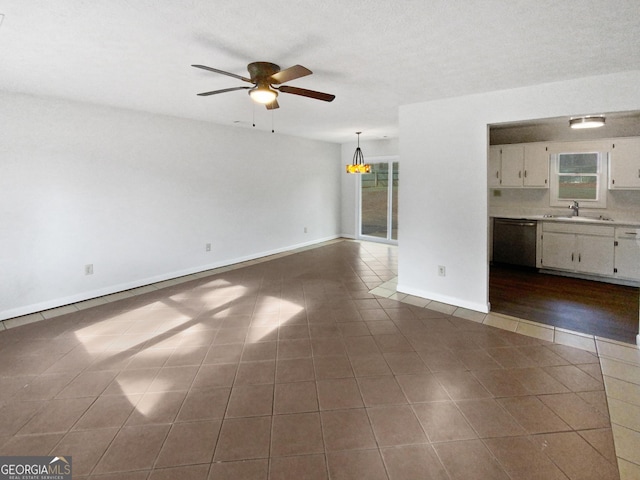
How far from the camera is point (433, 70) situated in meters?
2.94

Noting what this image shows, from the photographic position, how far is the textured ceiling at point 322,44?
195cm

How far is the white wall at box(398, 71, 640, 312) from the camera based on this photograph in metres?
3.30

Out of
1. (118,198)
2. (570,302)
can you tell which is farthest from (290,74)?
(570,302)

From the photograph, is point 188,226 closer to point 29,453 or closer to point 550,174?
point 29,453

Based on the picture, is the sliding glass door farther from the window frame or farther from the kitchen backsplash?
the window frame

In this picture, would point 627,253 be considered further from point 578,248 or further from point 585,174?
point 585,174

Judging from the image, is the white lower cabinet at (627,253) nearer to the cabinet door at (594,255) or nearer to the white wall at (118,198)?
the cabinet door at (594,255)

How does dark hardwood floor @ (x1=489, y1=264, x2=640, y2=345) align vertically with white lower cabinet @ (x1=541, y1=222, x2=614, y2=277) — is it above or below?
below

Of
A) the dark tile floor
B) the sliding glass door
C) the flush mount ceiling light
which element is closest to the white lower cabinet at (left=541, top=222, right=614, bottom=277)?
the flush mount ceiling light

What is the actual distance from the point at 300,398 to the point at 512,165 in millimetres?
5402

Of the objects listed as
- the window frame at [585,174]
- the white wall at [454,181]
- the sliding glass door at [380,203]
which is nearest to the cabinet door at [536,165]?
the window frame at [585,174]

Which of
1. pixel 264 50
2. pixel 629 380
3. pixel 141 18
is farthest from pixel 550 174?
pixel 141 18

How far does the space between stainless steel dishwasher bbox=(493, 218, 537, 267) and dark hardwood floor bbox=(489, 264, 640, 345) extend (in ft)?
1.11

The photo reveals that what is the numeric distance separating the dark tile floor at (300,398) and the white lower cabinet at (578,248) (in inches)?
105
